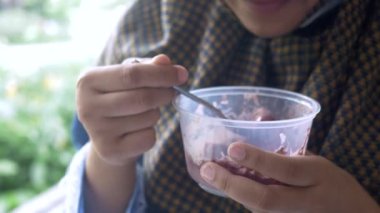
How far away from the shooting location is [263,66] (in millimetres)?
723

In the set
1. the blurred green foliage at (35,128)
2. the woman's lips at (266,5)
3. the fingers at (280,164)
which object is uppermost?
the woman's lips at (266,5)

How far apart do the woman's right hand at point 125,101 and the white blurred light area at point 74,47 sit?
0.92 meters

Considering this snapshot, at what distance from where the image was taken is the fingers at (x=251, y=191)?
49cm

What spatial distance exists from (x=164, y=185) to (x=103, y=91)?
22 centimetres

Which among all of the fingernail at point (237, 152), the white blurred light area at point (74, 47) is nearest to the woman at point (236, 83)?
the fingernail at point (237, 152)

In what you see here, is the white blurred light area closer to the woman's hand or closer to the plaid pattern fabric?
the plaid pattern fabric

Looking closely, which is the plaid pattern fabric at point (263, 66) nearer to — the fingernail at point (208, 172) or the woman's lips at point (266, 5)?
the woman's lips at point (266, 5)

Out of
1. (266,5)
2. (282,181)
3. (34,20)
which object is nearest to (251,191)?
(282,181)

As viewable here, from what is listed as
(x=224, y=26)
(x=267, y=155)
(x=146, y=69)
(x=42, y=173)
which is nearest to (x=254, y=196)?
(x=267, y=155)

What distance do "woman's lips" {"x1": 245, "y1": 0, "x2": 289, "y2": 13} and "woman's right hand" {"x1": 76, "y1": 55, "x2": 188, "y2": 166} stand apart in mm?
162

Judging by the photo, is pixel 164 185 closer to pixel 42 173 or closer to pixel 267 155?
pixel 267 155

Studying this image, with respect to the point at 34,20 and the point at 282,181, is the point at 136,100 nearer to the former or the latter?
the point at 282,181

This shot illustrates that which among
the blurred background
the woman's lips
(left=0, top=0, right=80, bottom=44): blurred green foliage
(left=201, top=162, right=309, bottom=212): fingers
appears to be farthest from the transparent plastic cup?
(left=0, top=0, right=80, bottom=44): blurred green foliage

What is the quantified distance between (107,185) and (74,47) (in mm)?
949
